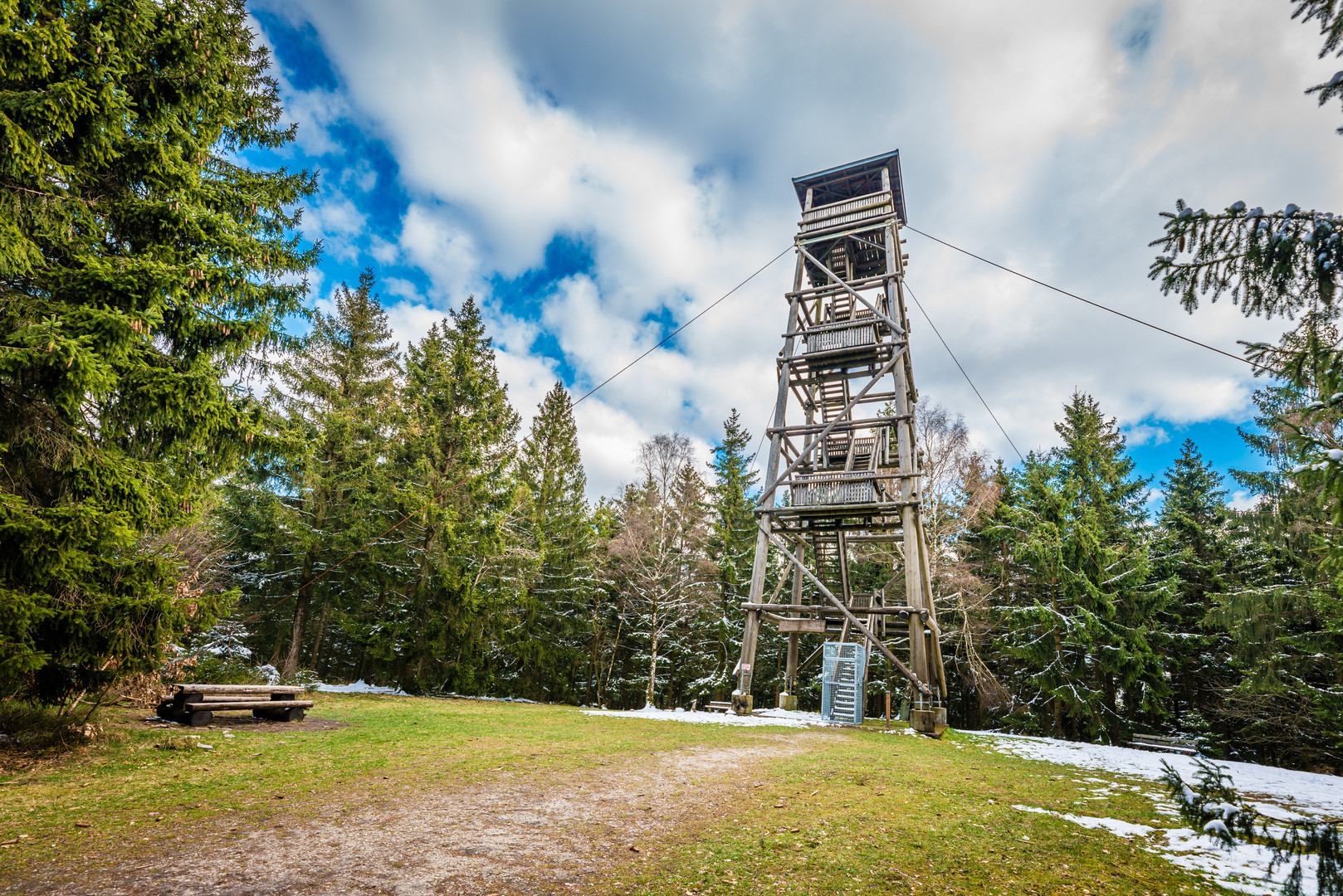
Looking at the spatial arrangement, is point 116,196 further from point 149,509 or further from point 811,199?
point 811,199

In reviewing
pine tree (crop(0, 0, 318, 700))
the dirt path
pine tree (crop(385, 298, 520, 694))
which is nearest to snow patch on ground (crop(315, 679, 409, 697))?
pine tree (crop(385, 298, 520, 694))

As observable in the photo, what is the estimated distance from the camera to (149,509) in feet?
19.9

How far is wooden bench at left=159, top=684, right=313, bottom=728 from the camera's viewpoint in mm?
7496

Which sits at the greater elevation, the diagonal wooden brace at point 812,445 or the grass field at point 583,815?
the diagonal wooden brace at point 812,445

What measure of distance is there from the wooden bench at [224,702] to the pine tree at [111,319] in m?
2.09

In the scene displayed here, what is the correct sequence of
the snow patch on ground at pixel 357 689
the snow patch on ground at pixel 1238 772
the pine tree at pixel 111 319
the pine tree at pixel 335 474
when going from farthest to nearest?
the pine tree at pixel 335 474 → the snow patch on ground at pixel 357 689 → the snow patch on ground at pixel 1238 772 → the pine tree at pixel 111 319

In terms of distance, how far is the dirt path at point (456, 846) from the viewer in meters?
2.94

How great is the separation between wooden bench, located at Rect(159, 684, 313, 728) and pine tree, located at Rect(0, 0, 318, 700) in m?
2.09

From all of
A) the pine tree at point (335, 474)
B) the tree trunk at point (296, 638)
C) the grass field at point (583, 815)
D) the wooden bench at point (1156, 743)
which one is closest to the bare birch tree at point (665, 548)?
the pine tree at point (335, 474)

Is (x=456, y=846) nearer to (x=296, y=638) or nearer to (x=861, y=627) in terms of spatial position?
(x=861, y=627)

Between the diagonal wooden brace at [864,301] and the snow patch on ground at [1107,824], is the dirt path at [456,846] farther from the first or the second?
the diagonal wooden brace at [864,301]

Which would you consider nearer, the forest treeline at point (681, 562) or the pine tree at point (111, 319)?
the pine tree at point (111, 319)

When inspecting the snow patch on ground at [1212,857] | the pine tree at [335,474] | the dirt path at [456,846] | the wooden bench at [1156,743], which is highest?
the pine tree at [335,474]

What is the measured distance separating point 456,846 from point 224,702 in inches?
247
